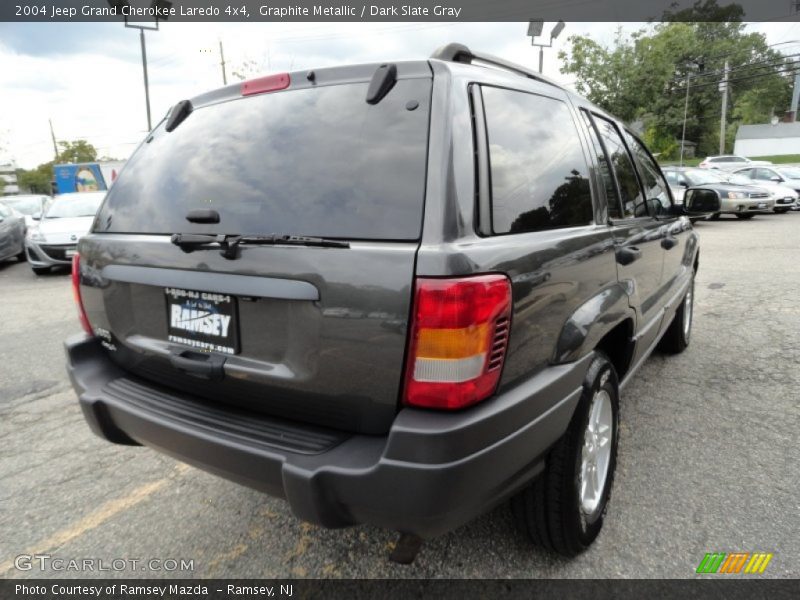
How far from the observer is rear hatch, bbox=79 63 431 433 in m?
1.57

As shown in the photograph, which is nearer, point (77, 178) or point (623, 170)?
point (623, 170)

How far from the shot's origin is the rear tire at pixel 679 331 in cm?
433

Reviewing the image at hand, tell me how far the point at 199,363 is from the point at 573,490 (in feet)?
4.74

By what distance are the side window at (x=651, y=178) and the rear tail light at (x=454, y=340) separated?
7.31 ft

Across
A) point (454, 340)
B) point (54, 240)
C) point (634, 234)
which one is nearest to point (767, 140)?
point (54, 240)

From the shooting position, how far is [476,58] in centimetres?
198

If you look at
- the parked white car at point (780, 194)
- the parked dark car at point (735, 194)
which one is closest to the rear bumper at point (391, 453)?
the parked dark car at point (735, 194)

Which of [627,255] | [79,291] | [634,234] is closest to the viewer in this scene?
[79,291]

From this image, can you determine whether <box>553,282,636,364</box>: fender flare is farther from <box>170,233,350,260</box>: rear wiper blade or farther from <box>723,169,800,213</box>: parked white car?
<box>723,169,800,213</box>: parked white car

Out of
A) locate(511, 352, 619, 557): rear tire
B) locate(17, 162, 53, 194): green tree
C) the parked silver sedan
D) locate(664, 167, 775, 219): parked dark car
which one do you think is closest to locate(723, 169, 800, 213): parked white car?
locate(664, 167, 775, 219): parked dark car

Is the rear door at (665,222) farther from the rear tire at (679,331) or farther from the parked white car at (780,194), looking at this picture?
the parked white car at (780,194)

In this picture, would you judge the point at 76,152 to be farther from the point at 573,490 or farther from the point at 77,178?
the point at 573,490

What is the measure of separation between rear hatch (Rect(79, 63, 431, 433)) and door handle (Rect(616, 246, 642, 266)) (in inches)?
48.8

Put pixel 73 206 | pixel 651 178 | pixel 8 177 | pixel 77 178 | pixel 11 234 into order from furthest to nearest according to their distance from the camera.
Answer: pixel 8 177 < pixel 77 178 < pixel 11 234 < pixel 73 206 < pixel 651 178
